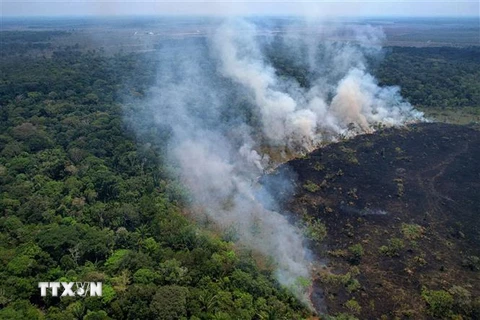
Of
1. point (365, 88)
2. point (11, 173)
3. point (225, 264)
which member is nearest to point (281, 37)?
point (365, 88)

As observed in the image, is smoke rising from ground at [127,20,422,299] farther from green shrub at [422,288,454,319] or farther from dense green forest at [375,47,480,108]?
green shrub at [422,288,454,319]

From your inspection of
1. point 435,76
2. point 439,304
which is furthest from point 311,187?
point 435,76

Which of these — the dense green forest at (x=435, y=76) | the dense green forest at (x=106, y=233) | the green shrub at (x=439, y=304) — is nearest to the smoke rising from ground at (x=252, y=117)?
the dense green forest at (x=106, y=233)

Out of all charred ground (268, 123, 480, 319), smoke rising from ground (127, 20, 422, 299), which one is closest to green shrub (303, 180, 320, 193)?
charred ground (268, 123, 480, 319)

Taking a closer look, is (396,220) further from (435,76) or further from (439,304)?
(435,76)

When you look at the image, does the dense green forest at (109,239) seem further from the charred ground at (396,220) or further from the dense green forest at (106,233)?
the charred ground at (396,220)

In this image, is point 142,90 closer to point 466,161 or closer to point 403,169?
point 403,169
